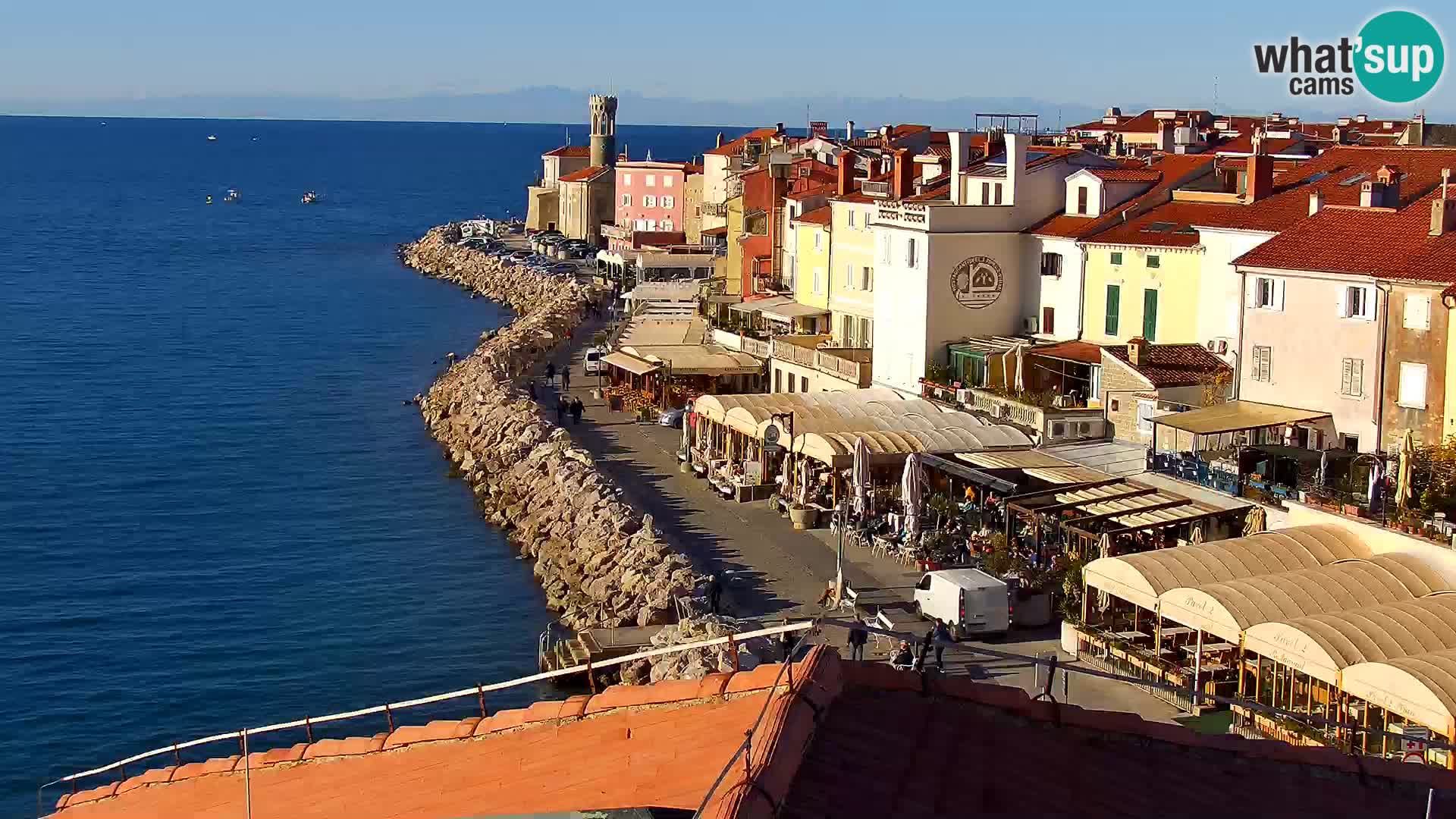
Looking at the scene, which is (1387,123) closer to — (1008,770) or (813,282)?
(813,282)

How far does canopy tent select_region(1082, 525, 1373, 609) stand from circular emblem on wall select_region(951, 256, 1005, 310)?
47.6 feet

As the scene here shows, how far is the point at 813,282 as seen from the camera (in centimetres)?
4581

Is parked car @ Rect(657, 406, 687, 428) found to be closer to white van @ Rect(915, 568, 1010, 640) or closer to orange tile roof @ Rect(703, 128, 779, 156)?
white van @ Rect(915, 568, 1010, 640)

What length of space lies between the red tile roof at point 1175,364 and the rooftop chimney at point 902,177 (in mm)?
11764

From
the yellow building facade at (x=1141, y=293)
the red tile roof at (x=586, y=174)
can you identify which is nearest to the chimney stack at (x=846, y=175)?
the yellow building facade at (x=1141, y=293)

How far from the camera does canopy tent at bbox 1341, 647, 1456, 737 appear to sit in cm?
1688

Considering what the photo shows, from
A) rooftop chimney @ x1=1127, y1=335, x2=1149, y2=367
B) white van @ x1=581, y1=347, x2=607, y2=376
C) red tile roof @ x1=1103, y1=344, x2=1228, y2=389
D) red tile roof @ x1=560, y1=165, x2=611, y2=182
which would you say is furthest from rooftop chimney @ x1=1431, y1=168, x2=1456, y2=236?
red tile roof @ x1=560, y1=165, x2=611, y2=182

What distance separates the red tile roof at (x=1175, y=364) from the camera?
3028 cm

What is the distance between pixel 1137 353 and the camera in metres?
30.8

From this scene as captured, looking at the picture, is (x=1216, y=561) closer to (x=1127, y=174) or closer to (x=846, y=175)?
(x=1127, y=174)

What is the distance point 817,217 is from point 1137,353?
16971mm

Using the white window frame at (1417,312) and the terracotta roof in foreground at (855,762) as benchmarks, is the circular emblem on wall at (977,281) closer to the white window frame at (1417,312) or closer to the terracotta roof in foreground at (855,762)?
the white window frame at (1417,312)

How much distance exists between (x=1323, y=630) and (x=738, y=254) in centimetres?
3828

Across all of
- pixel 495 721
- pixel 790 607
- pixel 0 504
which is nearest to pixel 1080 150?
pixel 790 607
